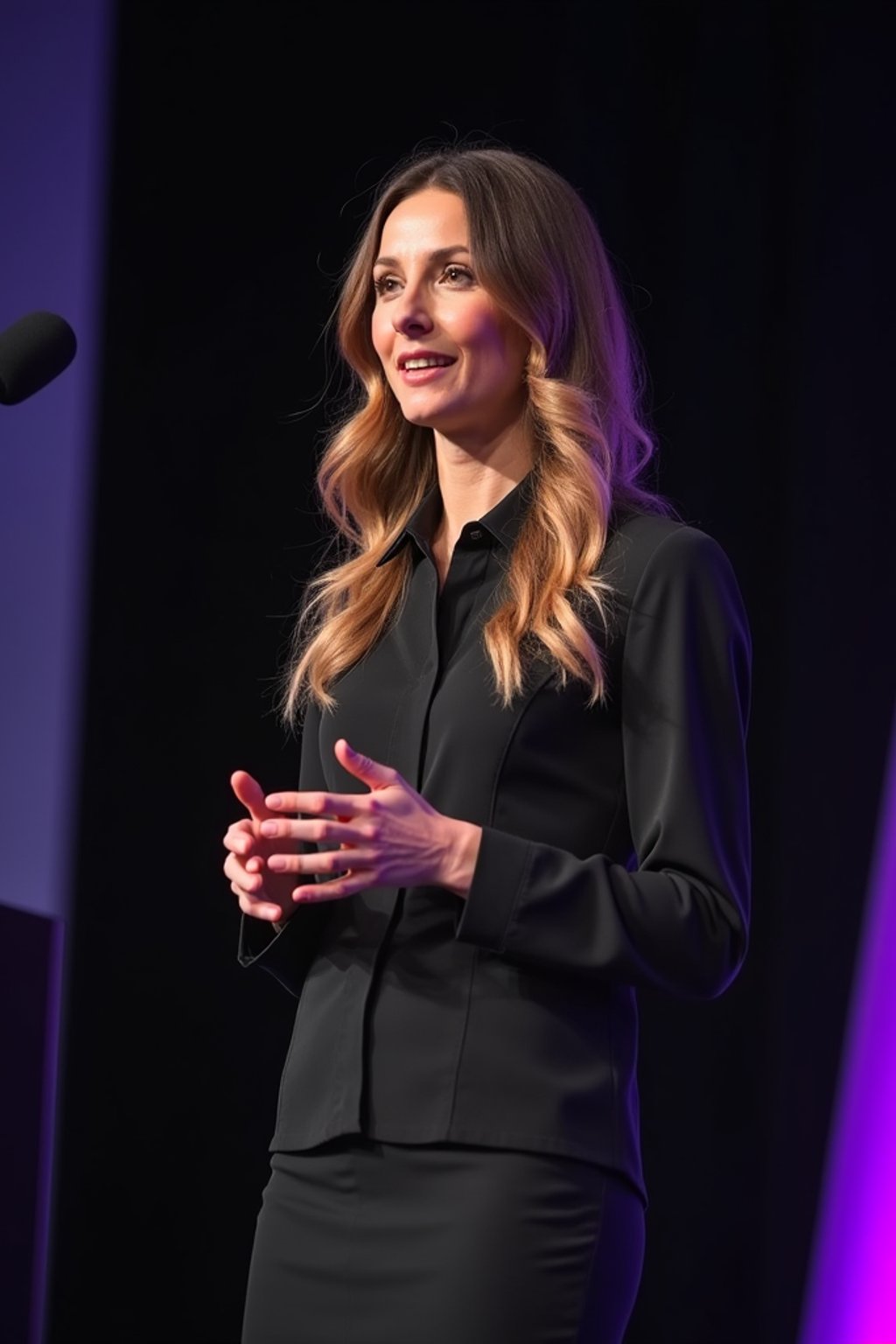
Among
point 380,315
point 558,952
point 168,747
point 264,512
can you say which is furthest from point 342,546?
point 558,952

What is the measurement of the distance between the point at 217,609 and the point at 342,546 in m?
0.27

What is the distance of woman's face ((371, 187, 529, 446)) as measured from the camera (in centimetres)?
184

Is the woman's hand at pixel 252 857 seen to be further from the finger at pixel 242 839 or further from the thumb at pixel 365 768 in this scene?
the thumb at pixel 365 768

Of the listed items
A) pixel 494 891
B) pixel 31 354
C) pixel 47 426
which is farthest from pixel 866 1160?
pixel 47 426

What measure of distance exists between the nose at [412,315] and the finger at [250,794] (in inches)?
22.2

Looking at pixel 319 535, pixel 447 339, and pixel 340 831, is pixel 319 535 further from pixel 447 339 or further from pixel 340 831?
pixel 340 831

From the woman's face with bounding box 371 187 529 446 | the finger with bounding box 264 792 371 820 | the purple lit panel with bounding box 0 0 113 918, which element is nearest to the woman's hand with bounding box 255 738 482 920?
the finger with bounding box 264 792 371 820

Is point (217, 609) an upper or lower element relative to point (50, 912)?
upper

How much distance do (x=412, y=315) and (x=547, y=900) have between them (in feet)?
2.28

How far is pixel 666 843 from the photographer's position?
158 centimetres

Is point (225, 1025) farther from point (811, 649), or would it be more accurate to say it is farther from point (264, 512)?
point (811, 649)

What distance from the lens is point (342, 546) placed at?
10.7ft

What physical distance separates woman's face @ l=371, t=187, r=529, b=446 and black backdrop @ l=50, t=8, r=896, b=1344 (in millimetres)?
1071

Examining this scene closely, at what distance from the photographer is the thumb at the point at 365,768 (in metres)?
1.43
